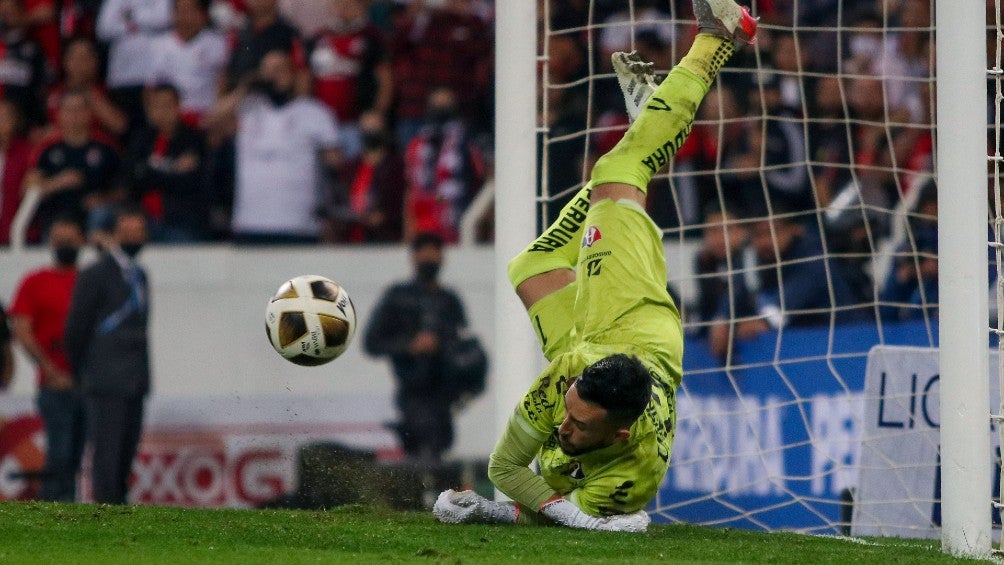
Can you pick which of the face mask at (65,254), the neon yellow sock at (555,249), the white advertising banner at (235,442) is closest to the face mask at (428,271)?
the white advertising banner at (235,442)

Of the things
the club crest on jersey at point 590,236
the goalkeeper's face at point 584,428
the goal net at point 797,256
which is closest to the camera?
the goalkeeper's face at point 584,428

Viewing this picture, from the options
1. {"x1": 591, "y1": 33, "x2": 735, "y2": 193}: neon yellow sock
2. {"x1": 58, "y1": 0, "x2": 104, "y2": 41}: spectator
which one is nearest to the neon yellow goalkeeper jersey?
{"x1": 591, "y1": 33, "x2": 735, "y2": 193}: neon yellow sock

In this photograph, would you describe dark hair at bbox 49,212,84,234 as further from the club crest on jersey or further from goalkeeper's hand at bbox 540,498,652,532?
goalkeeper's hand at bbox 540,498,652,532

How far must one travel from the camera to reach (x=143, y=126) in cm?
1037

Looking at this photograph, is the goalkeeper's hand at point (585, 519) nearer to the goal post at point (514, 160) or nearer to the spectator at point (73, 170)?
the goal post at point (514, 160)

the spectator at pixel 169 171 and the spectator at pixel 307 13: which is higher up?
the spectator at pixel 307 13

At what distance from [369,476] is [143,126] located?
4452mm

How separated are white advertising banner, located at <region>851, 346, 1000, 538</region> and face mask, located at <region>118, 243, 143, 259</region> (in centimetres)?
531

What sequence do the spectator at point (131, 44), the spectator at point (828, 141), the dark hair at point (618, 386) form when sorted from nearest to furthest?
the dark hair at point (618, 386) → the spectator at point (828, 141) → the spectator at point (131, 44)

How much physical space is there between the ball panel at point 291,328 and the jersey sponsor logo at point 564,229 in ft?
3.31

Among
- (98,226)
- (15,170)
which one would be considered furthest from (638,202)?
(15,170)

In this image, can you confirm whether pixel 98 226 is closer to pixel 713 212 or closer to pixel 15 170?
pixel 15 170

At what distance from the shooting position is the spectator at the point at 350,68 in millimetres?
10289

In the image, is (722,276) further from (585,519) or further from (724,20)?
(585,519)
